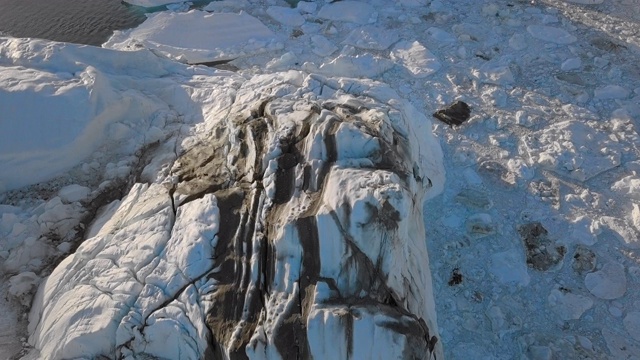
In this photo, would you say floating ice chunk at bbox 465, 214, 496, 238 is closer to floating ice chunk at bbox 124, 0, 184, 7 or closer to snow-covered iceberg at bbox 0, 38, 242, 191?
snow-covered iceberg at bbox 0, 38, 242, 191

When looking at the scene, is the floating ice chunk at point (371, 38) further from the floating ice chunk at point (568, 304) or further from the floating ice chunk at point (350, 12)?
the floating ice chunk at point (568, 304)

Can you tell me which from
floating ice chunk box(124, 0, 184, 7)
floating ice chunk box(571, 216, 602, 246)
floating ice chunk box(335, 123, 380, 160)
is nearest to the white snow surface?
floating ice chunk box(571, 216, 602, 246)

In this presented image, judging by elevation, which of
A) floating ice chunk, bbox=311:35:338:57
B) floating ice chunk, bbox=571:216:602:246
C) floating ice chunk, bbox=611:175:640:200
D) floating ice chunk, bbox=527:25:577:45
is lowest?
floating ice chunk, bbox=611:175:640:200

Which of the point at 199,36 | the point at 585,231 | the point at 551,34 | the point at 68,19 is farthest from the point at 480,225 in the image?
the point at 68,19

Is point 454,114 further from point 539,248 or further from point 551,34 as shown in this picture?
point 551,34

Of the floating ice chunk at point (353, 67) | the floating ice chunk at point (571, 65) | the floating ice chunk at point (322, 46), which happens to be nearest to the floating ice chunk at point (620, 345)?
the floating ice chunk at point (571, 65)

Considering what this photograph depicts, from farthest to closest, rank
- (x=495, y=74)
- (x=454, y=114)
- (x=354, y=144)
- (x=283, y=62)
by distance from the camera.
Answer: (x=283, y=62), (x=495, y=74), (x=454, y=114), (x=354, y=144)

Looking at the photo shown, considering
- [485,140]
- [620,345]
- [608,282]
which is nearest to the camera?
[620,345]
